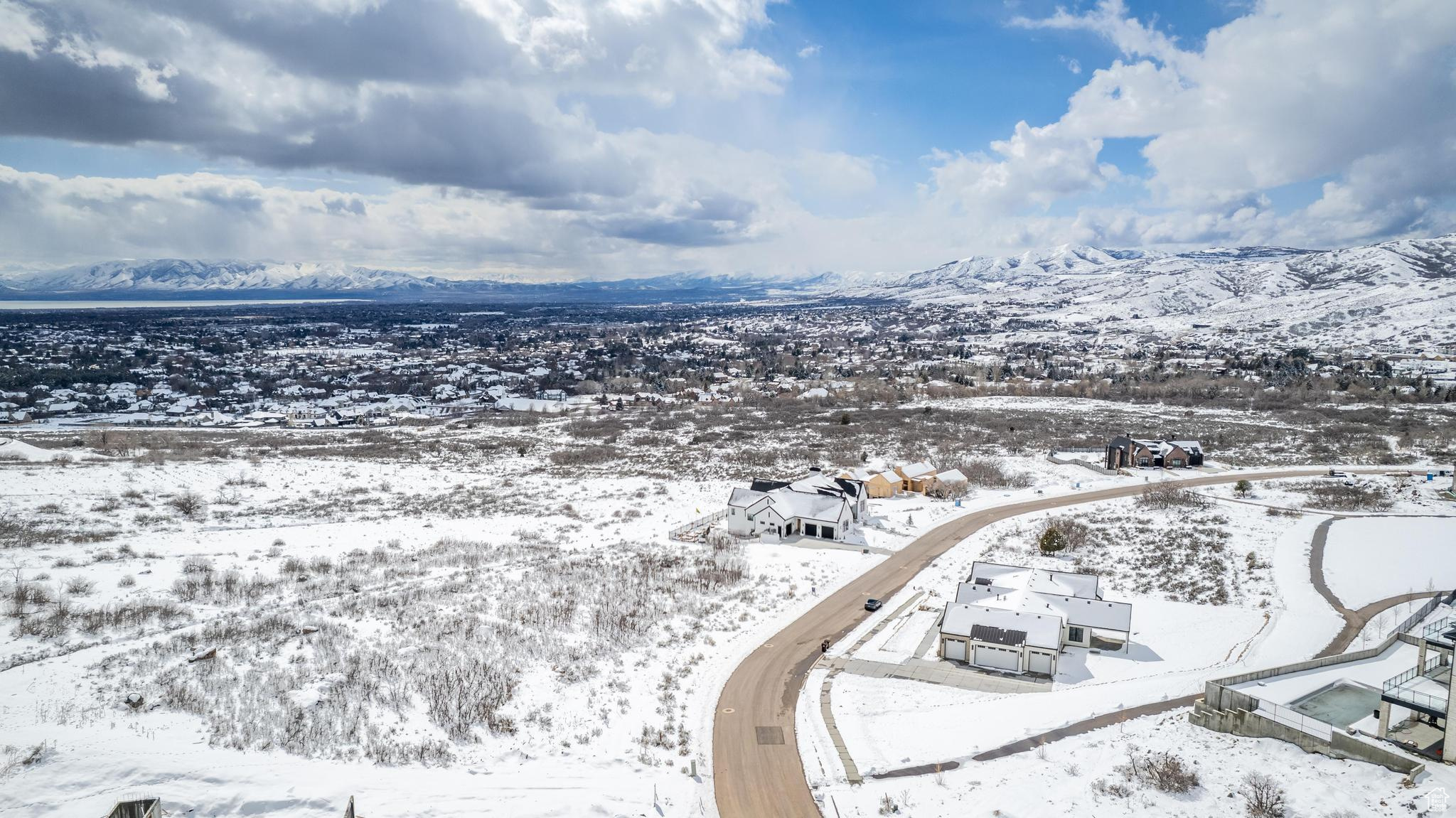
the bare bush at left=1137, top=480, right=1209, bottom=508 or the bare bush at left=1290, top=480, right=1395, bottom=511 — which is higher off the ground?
the bare bush at left=1290, top=480, right=1395, bottom=511

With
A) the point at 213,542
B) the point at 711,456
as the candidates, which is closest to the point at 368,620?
the point at 213,542

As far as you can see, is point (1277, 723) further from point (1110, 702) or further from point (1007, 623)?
point (1007, 623)

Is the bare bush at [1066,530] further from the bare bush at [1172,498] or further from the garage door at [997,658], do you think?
the garage door at [997,658]

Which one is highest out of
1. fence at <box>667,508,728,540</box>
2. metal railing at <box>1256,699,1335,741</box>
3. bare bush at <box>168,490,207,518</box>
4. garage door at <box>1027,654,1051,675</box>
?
metal railing at <box>1256,699,1335,741</box>

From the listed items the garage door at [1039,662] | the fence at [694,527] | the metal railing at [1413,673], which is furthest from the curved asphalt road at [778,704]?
the metal railing at [1413,673]

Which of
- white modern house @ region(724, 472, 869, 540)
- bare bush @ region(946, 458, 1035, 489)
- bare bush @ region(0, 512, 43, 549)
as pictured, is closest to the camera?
bare bush @ region(0, 512, 43, 549)

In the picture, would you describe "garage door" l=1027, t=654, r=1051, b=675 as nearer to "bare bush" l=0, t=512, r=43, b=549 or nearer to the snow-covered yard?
the snow-covered yard

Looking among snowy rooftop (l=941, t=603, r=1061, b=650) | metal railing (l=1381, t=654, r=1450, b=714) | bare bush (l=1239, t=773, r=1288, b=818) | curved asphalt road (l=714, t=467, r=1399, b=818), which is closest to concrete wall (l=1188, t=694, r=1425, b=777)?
bare bush (l=1239, t=773, r=1288, b=818)
